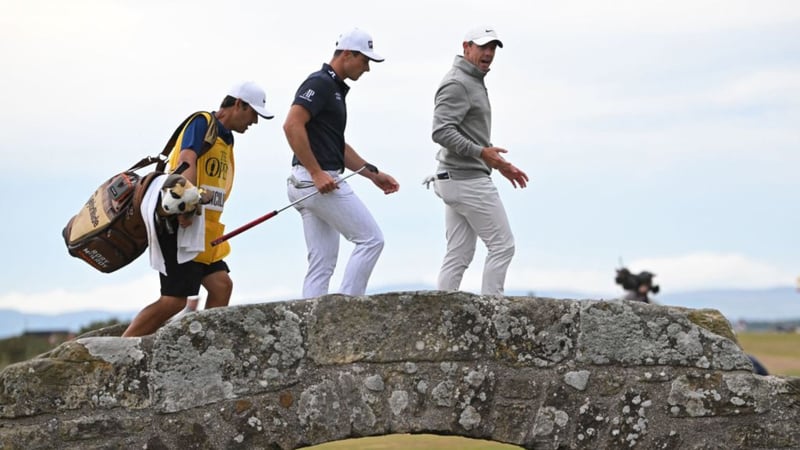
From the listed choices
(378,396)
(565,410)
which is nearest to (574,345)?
(565,410)

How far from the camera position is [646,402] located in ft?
23.8

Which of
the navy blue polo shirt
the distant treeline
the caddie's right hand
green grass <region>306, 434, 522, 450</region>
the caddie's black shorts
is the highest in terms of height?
the navy blue polo shirt

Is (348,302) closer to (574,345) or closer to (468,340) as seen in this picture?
(468,340)

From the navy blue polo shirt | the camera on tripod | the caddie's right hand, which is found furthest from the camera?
the camera on tripod

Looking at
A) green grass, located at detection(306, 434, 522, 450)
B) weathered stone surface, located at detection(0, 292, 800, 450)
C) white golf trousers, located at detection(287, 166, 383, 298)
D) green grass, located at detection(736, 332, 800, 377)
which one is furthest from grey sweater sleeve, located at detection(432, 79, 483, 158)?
green grass, located at detection(736, 332, 800, 377)

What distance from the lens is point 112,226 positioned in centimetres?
718

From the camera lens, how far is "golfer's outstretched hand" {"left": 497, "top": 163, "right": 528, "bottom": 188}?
800 centimetres

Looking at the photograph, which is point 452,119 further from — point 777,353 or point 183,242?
point 777,353

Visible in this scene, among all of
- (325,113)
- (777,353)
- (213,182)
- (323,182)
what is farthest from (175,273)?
(777,353)

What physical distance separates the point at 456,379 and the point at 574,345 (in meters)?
0.67

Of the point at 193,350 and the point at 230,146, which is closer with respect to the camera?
the point at 193,350

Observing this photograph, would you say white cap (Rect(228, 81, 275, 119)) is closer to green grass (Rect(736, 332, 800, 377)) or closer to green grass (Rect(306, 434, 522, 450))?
green grass (Rect(306, 434, 522, 450))

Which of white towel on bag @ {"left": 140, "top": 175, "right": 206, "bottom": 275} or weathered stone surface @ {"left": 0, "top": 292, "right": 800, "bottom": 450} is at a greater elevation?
white towel on bag @ {"left": 140, "top": 175, "right": 206, "bottom": 275}

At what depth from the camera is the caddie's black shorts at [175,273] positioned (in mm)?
7301
